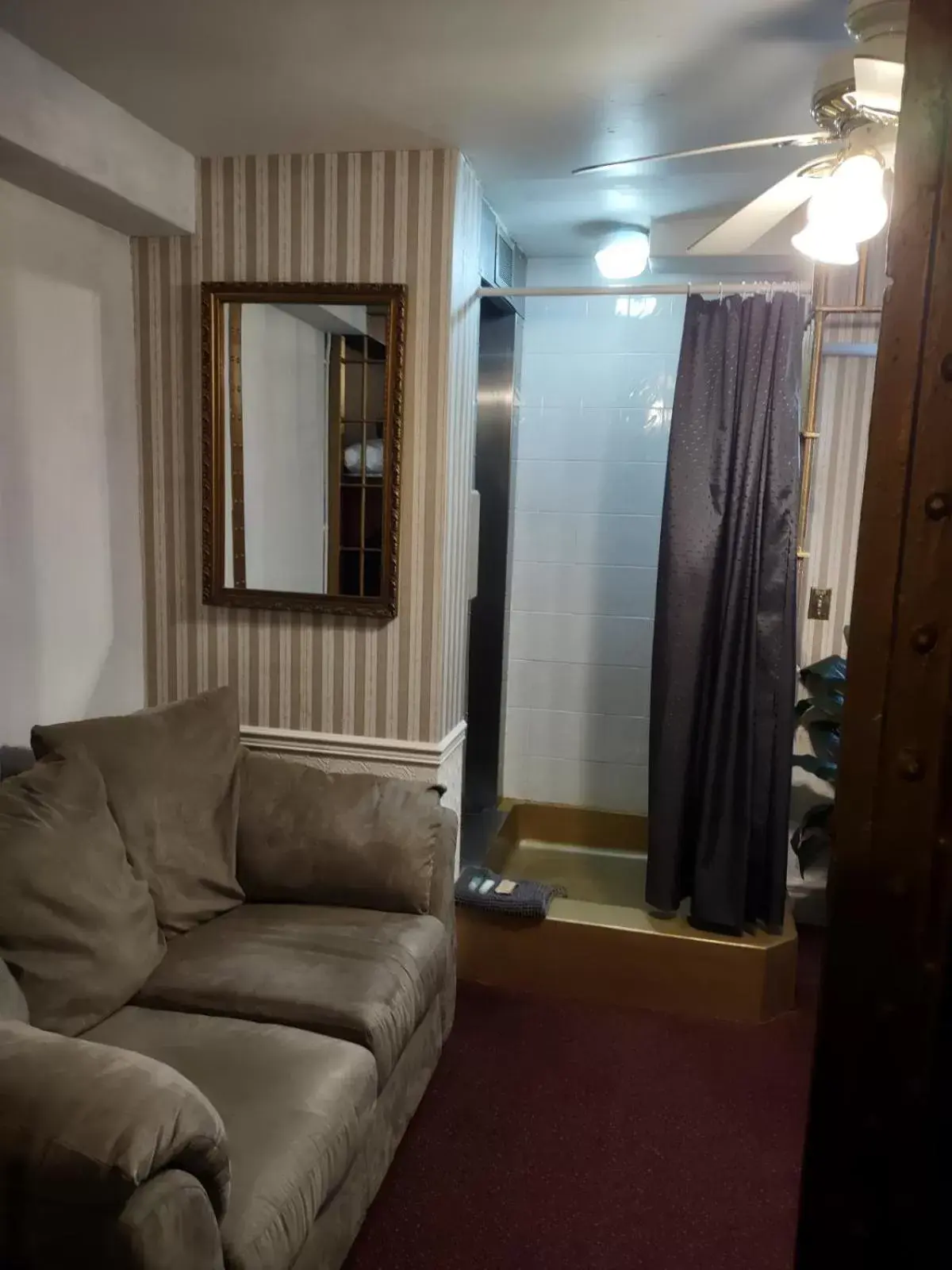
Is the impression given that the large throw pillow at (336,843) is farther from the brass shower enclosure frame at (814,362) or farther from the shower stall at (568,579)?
the brass shower enclosure frame at (814,362)

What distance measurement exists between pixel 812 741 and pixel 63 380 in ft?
8.56

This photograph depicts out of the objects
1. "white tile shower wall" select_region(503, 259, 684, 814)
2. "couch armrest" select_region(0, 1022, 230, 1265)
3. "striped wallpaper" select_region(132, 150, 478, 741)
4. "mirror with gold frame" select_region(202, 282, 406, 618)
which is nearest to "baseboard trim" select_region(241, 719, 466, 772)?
"striped wallpaper" select_region(132, 150, 478, 741)

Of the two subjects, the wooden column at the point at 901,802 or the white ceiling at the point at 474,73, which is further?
the white ceiling at the point at 474,73

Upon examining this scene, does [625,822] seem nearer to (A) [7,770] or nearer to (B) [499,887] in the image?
(B) [499,887]

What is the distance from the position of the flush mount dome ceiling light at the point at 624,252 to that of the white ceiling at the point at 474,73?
445mm

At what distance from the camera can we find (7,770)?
2.28 m

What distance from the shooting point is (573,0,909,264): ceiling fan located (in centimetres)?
148

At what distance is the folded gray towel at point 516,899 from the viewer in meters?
2.71

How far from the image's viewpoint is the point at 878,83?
1457mm

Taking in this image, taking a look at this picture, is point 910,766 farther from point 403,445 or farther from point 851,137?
point 403,445

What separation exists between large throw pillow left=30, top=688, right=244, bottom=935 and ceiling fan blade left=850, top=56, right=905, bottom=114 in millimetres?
1953

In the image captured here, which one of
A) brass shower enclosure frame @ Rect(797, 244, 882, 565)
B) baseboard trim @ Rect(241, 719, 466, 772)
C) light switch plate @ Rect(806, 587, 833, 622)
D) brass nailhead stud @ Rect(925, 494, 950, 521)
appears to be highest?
brass shower enclosure frame @ Rect(797, 244, 882, 565)

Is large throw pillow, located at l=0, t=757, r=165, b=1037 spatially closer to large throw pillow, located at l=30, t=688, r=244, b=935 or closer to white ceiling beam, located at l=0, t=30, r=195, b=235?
large throw pillow, located at l=30, t=688, r=244, b=935

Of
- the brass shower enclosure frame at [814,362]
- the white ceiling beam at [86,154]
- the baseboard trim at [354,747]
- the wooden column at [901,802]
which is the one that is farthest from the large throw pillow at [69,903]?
the brass shower enclosure frame at [814,362]
